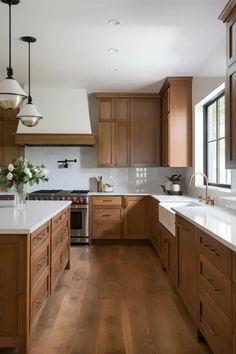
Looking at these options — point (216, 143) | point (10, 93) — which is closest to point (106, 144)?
point (216, 143)

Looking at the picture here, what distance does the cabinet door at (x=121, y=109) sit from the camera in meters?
5.70

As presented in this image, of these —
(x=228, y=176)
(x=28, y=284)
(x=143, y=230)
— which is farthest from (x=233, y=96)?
(x=143, y=230)

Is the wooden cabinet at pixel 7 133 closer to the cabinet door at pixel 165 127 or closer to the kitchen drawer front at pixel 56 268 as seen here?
the cabinet door at pixel 165 127

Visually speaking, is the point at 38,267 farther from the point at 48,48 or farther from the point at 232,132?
the point at 48,48

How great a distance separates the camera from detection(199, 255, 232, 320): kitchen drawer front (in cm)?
166

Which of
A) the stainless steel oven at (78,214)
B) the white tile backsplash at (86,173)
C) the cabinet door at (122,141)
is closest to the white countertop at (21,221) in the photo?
the stainless steel oven at (78,214)

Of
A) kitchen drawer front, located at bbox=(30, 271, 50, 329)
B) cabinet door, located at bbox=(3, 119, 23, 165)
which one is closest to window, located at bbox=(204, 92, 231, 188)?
kitchen drawer front, located at bbox=(30, 271, 50, 329)

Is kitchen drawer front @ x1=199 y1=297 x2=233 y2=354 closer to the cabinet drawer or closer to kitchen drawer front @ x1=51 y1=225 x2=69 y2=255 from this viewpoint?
kitchen drawer front @ x1=51 y1=225 x2=69 y2=255

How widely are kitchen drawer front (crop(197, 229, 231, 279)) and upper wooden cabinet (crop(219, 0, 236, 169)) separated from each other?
0.71 m

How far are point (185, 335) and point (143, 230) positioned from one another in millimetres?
3042

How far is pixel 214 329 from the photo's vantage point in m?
1.90

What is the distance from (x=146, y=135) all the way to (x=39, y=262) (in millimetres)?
3776

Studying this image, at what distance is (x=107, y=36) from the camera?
11.0 feet

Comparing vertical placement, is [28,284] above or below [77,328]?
above
